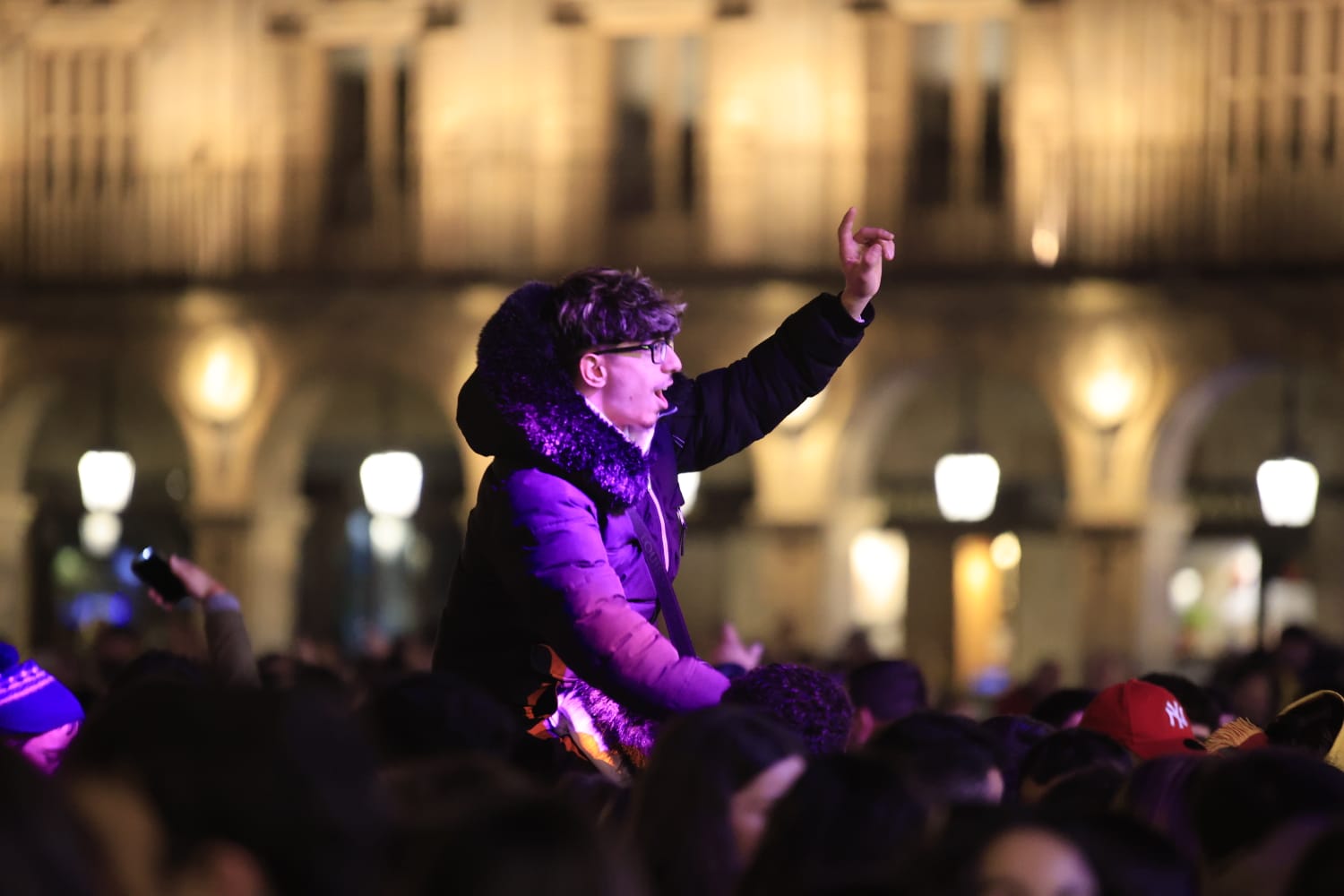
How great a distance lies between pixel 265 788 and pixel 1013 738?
3.90m

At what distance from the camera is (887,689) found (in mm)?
A: 9273

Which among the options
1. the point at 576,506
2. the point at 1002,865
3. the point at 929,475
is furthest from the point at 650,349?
the point at 929,475

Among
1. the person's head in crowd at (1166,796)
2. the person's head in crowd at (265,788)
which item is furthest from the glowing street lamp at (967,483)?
the person's head in crowd at (265,788)

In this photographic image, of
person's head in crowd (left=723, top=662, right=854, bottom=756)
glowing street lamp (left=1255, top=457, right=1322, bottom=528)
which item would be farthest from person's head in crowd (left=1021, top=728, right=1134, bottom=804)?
glowing street lamp (left=1255, top=457, right=1322, bottom=528)

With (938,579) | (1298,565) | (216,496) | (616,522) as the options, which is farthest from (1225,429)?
(616,522)

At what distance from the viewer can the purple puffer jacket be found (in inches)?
204

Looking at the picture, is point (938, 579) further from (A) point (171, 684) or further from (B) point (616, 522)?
(A) point (171, 684)

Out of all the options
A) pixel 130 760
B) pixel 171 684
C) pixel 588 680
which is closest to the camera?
pixel 130 760

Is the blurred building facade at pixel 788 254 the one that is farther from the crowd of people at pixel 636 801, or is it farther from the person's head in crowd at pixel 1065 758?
the person's head in crowd at pixel 1065 758

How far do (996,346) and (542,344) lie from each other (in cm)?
1676

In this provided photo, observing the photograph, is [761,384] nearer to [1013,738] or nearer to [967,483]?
[1013,738]

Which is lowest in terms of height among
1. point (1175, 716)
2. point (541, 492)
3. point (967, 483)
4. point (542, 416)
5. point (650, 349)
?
point (967, 483)

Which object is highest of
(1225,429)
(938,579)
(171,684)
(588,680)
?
(171,684)

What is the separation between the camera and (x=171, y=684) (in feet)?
11.8
